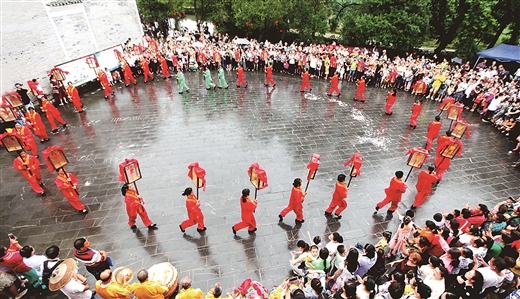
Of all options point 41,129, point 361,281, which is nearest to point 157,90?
point 41,129

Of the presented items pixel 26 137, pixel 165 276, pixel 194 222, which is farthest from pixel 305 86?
pixel 165 276

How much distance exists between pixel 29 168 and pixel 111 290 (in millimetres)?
5360

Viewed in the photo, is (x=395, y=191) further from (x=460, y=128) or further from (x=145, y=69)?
(x=145, y=69)

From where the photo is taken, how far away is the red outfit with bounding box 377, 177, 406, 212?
21.0 ft

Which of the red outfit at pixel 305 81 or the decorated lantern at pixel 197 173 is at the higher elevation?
the decorated lantern at pixel 197 173

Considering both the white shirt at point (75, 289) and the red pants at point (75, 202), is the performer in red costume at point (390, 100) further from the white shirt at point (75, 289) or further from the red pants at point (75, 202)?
the white shirt at point (75, 289)

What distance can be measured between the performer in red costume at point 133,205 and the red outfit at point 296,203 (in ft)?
10.6

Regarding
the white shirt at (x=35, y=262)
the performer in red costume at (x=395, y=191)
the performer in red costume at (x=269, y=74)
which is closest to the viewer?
the white shirt at (x=35, y=262)

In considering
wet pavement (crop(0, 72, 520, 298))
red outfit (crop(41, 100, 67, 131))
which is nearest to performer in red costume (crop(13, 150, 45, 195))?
wet pavement (crop(0, 72, 520, 298))

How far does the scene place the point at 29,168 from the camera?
7316 mm

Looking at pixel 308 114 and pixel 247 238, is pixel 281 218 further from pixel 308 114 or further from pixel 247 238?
pixel 308 114

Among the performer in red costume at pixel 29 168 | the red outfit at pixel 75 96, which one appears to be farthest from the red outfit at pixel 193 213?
the red outfit at pixel 75 96

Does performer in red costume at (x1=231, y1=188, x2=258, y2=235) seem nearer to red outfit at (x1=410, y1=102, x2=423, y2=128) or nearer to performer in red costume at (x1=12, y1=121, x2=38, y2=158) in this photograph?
performer in red costume at (x1=12, y1=121, x2=38, y2=158)

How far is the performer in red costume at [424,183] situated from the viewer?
22.3 feet
